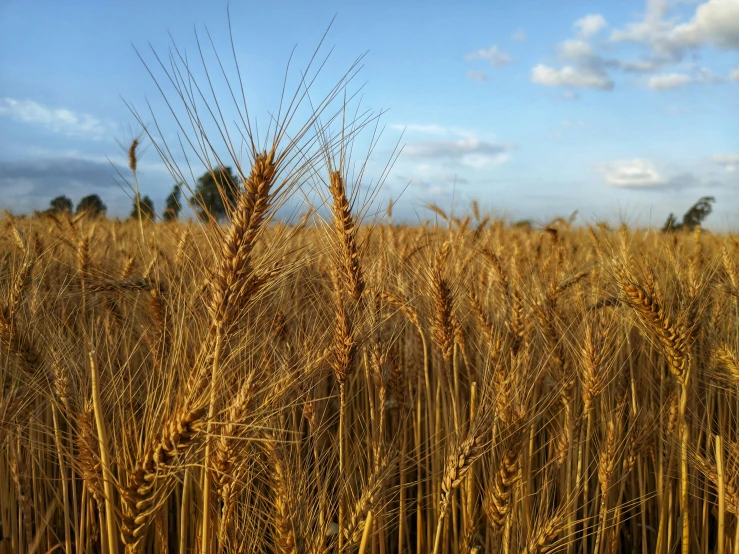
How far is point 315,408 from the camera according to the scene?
202cm

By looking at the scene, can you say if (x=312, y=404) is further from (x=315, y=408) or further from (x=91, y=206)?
(x=91, y=206)

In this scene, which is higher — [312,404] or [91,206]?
[91,206]

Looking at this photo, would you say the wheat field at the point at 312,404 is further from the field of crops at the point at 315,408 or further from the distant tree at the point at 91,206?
the distant tree at the point at 91,206

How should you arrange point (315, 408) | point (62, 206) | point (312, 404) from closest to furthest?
point (312, 404) → point (315, 408) → point (62, 206)

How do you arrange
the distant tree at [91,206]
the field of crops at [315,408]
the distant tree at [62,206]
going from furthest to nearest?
the distant tree at [91,206]
the distant tree at [62,206]
the field of crops at [315,408]

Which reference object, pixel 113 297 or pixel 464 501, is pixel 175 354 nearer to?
pixel 464 501

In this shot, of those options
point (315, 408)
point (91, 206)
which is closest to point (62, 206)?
point (91, 206)

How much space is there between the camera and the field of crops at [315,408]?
1215 mm

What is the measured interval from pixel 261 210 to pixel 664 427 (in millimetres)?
2286

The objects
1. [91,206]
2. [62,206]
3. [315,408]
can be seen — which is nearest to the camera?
[315,408]

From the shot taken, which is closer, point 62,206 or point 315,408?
point 315,408

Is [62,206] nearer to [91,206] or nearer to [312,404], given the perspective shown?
[91,206]

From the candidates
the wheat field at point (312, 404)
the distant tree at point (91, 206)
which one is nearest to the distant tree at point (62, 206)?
the distant tree at point (91, 206)

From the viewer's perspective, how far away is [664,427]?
8.43 feet
